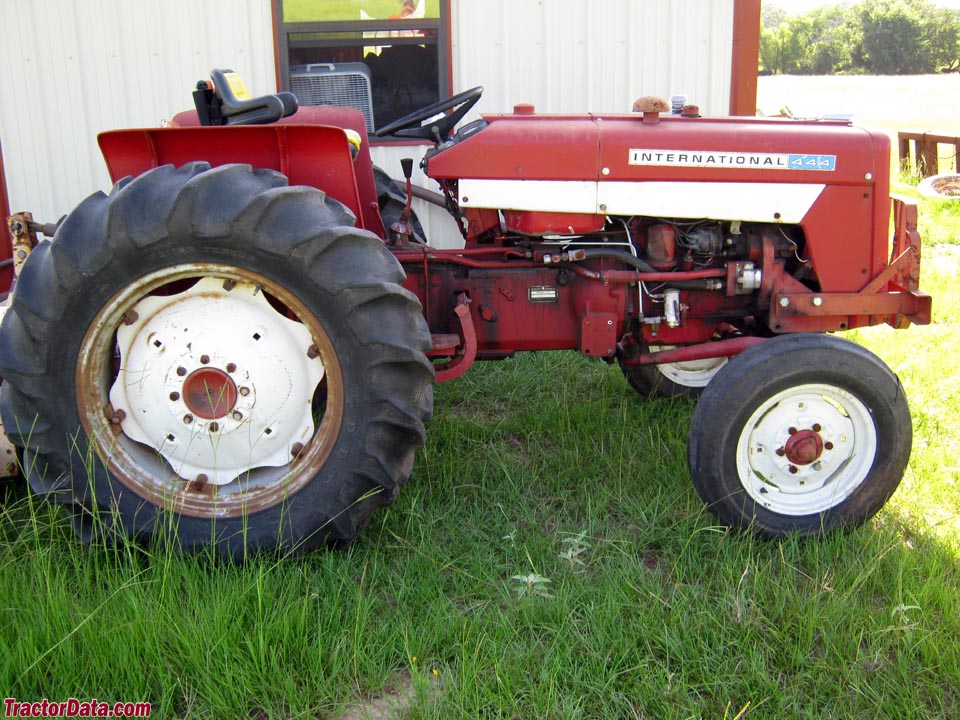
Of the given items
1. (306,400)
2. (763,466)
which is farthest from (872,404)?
(306,400)

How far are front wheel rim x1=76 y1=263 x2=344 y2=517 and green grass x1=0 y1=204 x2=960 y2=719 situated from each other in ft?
0.75

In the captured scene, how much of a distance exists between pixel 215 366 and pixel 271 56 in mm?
2856

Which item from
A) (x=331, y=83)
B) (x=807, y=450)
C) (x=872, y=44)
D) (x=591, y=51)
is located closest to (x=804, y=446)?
(x=807, y=450)

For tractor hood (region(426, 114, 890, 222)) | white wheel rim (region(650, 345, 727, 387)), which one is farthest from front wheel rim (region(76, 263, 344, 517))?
white wheel rim (region(650, 345, 727, 387))

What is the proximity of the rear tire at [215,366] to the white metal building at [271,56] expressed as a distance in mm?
2584

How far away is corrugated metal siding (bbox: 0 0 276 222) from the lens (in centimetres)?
493

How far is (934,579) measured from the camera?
103 inches

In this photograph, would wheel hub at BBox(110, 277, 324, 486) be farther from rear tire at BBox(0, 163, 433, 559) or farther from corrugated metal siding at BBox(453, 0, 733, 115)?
corrugated metal siding at BBox(453, 0, 733, 115)

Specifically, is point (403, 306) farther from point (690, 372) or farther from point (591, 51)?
point (591, 51)

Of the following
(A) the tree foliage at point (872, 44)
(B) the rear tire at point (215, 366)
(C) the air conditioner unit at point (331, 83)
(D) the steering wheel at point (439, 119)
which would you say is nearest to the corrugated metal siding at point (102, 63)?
(C) the air conditioner unit at point (331, 83)

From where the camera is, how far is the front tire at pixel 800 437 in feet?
9.09

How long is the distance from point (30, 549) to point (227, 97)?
1624 mm

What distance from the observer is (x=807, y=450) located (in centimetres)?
285

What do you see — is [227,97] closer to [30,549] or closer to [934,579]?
[30,549]
